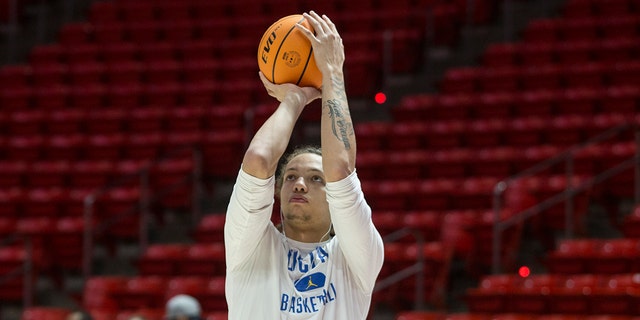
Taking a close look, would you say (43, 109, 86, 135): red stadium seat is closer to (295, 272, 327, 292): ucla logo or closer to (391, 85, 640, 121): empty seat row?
(391, 85, 640, 121): empty seat row

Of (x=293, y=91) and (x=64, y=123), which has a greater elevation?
(x=293, y=91)

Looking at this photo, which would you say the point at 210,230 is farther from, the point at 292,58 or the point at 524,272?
the point at 292,58

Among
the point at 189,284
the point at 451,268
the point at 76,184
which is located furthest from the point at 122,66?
the point at 451,268

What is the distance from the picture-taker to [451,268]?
9656 millimetres

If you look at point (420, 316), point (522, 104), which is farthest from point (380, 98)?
point (420, 316)

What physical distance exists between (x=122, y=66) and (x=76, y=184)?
2.36m

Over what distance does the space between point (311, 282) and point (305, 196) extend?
0.90 feet

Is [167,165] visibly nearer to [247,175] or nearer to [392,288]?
[392,288]

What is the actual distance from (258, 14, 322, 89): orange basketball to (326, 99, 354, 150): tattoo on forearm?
17cm

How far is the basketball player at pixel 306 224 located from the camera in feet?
10.3

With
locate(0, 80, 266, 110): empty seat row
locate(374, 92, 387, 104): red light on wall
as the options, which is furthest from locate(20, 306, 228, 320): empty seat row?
locate(374, 92, 387, 104): red light on wall

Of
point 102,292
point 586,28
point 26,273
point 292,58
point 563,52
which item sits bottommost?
point 102,292

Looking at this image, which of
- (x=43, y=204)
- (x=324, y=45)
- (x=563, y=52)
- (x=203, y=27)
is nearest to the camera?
(x=324, y=45)

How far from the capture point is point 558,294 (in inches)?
321
